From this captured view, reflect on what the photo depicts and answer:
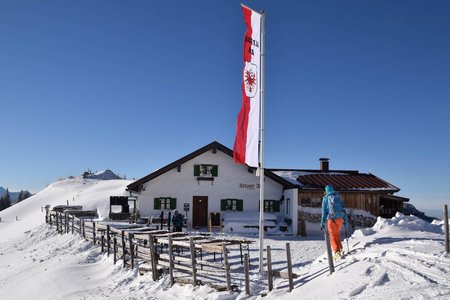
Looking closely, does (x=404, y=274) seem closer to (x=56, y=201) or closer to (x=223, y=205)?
(x=223, y=205)

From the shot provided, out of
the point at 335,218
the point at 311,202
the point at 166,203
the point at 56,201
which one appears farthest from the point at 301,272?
the point at 56,201

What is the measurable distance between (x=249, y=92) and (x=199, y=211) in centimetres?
1676

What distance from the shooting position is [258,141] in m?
11.0

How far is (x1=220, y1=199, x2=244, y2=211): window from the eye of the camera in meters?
27.1

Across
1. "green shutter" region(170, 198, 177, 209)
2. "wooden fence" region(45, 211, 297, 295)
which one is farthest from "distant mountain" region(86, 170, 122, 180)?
"wooden fence" region(45, 211, 297, 295)

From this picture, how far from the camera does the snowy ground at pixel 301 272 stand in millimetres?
7036

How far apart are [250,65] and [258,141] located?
→ 1965mm

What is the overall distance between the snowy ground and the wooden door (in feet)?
17.0

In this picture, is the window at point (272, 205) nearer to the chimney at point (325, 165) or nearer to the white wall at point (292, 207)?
the white wall at point (292, 207)

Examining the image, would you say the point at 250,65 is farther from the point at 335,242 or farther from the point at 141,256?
the point at 141,256

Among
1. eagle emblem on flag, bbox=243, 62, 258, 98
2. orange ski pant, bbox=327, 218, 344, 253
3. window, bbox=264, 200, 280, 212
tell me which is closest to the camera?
orange ski pant, bbox=327, 218, 344, 253

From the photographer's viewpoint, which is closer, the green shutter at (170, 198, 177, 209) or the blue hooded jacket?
the blue hooded jacket

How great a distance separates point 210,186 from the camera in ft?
89.1

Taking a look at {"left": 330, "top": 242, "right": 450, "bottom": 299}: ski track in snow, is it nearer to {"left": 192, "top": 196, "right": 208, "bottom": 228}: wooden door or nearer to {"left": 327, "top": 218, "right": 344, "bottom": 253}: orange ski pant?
{"left": 327, "top": 218, "right": 344, "bottom": 253}: orange ski pant
